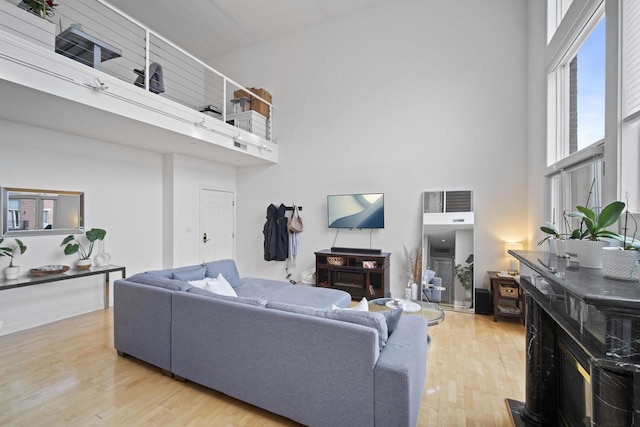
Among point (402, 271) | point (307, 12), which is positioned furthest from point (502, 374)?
point (307, 12)

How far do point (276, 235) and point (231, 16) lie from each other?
4134mm

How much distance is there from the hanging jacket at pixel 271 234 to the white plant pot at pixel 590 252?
4696 mm

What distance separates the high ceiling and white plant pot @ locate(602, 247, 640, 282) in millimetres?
5353

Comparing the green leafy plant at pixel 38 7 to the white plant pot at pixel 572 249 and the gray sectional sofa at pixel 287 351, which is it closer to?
the gray sectional sofa at pixel 287 351

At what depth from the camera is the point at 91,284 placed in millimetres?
4297

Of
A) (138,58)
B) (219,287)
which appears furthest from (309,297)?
(138,58)

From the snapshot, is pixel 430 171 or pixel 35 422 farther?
pixel 430 171

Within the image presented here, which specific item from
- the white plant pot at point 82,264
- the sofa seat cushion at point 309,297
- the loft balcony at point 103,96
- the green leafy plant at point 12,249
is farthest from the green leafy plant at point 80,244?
the sofa seat cushion at point 309,297

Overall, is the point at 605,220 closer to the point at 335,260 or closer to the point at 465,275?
the point at 465,275

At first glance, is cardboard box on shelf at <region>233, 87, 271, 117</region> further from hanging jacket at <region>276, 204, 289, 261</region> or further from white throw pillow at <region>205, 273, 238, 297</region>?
white throw pillow at <region>205, 273, 238, 297</region>

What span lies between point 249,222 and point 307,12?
4177 millimetres

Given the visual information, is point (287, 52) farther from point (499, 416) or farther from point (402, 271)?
point (499, 416)

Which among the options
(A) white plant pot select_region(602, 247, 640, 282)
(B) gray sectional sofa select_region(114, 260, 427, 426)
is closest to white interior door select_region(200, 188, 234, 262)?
(B) gray sectional sofa select_region(114, 260, 427, 426)

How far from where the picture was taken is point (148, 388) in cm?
232
